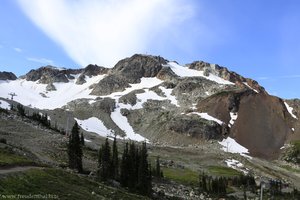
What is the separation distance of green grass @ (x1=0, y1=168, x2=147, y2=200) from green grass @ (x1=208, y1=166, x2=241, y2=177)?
12507cm

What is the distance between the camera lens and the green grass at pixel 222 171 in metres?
182

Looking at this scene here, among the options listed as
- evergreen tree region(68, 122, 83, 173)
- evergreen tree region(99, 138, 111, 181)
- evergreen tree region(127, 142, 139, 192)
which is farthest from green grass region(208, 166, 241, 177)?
evergreen tree region(68, 122, 83, 173)

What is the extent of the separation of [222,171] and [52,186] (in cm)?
14922

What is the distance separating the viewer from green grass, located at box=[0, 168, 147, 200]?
1626 inches

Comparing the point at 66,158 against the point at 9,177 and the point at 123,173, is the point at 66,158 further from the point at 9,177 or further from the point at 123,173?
the point at 9,177

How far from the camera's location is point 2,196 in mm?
34625

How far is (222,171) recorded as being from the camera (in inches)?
7466

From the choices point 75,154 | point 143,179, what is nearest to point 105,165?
point 75,154

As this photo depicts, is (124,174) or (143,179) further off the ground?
(124,174)

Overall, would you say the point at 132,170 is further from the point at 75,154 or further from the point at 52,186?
the point at 52,186

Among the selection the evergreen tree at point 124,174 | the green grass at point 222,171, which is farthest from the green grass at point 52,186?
the green grass at point 222,171

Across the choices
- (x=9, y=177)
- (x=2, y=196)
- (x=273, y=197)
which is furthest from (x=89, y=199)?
(x=273, y=197)

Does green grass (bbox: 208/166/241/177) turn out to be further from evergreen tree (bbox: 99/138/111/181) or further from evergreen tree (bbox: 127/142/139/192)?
evergreen tree (bbox: 99/138/111/181)

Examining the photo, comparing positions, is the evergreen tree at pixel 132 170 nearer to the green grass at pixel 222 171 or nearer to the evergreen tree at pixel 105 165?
the evergreen tree at pixel 105 165
